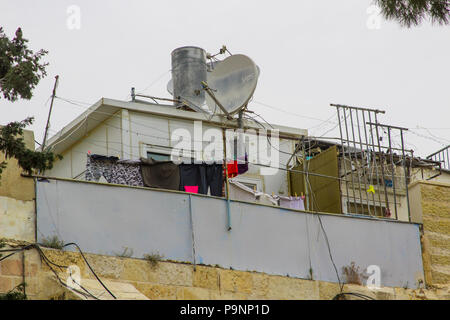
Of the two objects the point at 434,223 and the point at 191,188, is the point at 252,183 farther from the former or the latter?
the point at 434,223

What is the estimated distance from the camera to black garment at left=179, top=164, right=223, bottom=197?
2164cm

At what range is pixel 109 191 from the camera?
18344 mm

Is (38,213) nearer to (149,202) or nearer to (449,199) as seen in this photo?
(149,202)

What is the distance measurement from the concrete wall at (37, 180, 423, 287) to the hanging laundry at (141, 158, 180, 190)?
2.30 metres

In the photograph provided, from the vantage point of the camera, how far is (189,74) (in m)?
26.1

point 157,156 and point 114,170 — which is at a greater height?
point 157,156

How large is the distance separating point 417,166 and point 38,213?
12540 millimetres

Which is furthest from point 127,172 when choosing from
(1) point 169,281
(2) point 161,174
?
(1) point 169,281

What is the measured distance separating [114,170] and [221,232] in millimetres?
3556

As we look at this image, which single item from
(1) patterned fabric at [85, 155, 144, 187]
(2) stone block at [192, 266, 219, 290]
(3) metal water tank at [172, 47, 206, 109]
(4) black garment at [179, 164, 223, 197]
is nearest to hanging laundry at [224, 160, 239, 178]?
(4) black garment at [179, 164, 223, 197]

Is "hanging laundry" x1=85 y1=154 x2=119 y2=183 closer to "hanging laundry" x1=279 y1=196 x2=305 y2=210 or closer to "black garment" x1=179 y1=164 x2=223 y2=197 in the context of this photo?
"black garment" x1=179 y1=164 x2=223 y2=197

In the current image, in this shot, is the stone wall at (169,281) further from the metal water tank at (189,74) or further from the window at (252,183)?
the metal water tank at (189,74)
